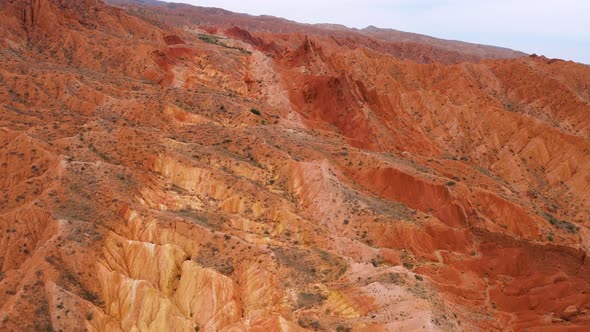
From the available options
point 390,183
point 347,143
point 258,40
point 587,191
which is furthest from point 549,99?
point 258,40

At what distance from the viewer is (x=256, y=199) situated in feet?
134

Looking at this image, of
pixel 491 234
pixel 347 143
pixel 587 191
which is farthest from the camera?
pixel 587 191

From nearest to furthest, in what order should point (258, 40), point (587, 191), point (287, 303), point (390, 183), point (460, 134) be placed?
point (287, 303) < point (390, 183) < point (587, 191) < point (460, 134) < point (258, 40)

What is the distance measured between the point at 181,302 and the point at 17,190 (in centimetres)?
1349

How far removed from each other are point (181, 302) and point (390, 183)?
23848 mm

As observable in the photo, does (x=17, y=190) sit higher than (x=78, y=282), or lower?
higher

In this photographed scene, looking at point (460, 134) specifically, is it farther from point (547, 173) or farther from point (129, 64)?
point (129, 64)

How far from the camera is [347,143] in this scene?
58.5 m

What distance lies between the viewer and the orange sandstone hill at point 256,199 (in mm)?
29891

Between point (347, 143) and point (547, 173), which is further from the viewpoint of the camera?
point (547, 173)

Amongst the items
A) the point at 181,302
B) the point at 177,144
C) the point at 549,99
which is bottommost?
the point at 181,302

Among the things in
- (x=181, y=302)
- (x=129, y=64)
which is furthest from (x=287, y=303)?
(x=129, y=64)

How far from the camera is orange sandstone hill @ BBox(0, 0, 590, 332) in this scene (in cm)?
2989

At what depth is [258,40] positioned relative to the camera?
133 meters
